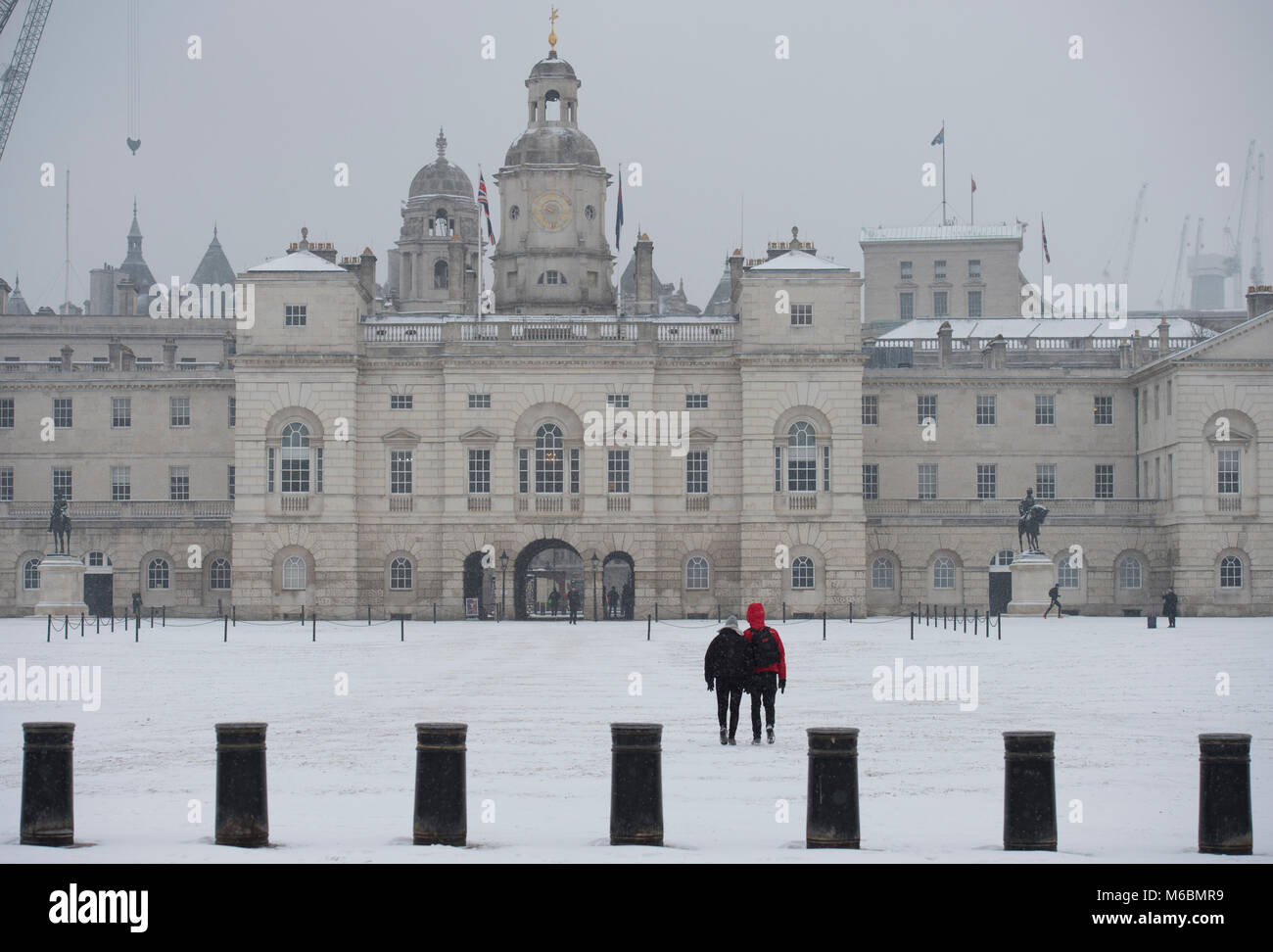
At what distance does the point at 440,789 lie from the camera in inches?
665

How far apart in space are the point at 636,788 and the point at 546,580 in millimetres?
96777

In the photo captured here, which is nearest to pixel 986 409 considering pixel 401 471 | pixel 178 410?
pixel 401 471

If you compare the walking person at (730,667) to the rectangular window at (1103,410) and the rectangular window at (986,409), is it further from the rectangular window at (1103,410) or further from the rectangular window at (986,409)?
the rectangular window at (1103,410)

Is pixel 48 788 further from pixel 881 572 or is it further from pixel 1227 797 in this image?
pixel 881 572

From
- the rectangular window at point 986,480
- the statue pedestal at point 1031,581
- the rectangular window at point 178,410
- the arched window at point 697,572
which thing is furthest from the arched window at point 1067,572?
the rectangular window at point 178,410

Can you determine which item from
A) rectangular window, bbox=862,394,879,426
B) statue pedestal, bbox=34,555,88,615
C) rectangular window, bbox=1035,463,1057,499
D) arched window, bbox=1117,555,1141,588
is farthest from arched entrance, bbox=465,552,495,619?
arched window, bbox=1117,555,1141,588

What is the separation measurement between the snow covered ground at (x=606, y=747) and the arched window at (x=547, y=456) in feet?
94.7

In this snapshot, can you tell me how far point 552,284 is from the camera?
85312 mm

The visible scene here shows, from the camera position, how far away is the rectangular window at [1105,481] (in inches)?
3280
